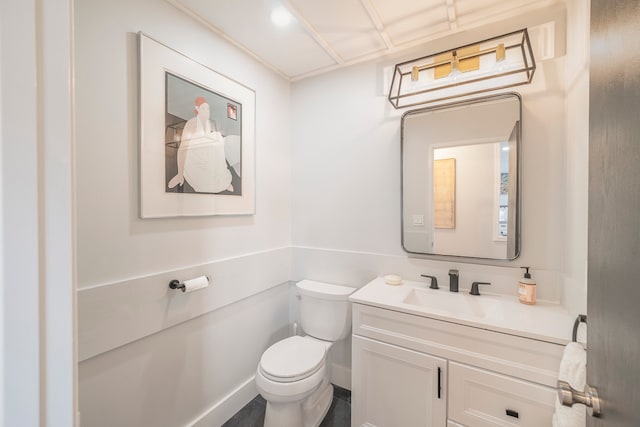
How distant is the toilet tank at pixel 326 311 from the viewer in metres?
1.82

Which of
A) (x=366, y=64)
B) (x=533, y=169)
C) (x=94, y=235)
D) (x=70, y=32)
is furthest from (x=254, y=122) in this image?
(x=533, y=169)

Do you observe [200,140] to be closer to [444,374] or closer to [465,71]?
[465,71]

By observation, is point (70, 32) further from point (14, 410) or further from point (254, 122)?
point (254, 122)

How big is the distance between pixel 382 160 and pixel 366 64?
27.7 inches

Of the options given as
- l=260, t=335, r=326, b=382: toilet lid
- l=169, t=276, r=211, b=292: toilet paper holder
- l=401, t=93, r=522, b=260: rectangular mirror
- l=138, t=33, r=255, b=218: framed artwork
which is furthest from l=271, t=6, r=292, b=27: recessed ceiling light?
l=260, t=335, r=326, b=382: toilet lid

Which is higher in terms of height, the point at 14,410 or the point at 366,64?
the point at 366,64

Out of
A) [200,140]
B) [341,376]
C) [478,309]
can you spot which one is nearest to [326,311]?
[341,376]

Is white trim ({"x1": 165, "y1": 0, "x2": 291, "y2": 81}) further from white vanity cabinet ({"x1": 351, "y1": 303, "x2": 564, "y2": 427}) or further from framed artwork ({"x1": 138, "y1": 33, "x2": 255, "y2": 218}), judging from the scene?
white vanity cabinet ({"x1": 351, "y1": 303, "x2": 564, "y2": 427})

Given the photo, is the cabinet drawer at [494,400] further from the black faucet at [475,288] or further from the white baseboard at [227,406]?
the white baseboard at [227,406]

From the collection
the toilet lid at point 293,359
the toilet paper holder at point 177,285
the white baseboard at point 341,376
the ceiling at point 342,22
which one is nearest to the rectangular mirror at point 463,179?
the ceiling at point 342,22

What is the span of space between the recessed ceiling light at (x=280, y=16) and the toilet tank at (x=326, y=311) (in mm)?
1701

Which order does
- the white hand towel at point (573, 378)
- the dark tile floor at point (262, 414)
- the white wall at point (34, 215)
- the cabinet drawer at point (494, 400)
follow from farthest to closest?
the dark tile floor at point (262, 414)
the cabinet drawer at point (494, 400)
the white hand towel at point (573, 378)
the white wall at point (34, 215)

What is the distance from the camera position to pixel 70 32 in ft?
1.53

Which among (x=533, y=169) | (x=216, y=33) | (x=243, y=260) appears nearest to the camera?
(x=533, y=169)
